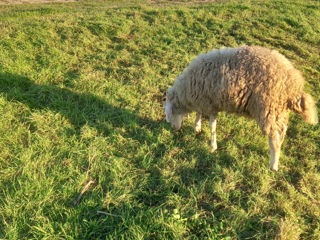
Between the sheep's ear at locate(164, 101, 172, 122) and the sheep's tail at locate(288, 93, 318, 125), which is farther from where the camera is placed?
the sheep's ear at locate(164, 101, 172, 122)

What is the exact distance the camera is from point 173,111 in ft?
12.6

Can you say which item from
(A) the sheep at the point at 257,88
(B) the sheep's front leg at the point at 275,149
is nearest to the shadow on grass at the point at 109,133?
(B) the sheep's front leg at the point at 275,149

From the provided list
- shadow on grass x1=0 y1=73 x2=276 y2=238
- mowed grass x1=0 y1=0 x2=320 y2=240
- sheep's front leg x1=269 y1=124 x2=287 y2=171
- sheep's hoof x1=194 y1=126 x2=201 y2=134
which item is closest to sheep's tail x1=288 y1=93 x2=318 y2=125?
sheep's front leg x1=269 y1=124 x2=287 y2=171

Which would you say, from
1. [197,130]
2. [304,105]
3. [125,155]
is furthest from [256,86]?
[125,155]

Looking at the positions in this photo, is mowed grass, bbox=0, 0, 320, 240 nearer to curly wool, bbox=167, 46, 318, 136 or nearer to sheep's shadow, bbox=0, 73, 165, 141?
sheep's shadow, bbox=0, 73, 165, 141

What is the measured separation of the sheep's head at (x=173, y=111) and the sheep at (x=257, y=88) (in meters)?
0.63

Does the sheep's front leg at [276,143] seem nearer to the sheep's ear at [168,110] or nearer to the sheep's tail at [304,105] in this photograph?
the sheep's tail at [304,105]

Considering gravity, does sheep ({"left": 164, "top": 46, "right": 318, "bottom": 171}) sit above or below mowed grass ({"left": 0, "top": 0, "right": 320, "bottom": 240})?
above

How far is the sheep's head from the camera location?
379 cm

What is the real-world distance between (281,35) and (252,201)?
258 inches

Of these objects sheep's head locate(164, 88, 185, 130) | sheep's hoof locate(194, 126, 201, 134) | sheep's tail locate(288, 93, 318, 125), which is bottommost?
sheep's hoof locate(194, 126, 201, 134)

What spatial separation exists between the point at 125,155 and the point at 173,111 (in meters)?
1.24

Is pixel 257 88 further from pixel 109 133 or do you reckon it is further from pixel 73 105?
pixel 73 105

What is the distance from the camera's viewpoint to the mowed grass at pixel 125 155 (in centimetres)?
222
